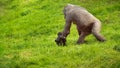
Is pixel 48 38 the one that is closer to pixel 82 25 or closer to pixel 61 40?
pixel 61 40

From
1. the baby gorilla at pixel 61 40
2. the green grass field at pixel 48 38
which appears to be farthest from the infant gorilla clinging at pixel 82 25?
the green grass field at pixel 48 38

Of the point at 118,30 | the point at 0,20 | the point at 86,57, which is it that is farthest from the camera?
the point at 0,20

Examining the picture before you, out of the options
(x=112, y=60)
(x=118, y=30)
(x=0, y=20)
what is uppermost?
(x=112, y=60)

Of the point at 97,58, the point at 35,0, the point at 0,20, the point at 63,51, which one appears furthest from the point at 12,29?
the point at 97,58

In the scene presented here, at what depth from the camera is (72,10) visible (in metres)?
14.1

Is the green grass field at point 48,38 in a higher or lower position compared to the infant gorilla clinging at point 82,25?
lower

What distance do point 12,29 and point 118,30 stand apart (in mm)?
6196

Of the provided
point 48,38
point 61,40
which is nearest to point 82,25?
point 61,40

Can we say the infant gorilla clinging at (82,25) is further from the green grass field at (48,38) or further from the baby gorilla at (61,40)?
the green grass field at (48,38)

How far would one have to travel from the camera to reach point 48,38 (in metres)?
16.4

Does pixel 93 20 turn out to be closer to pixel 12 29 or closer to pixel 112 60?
pixel 112 60

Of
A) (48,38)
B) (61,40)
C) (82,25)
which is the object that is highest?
(82,25)

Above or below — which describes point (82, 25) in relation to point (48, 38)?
above

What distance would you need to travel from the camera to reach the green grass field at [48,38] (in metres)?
11.3
